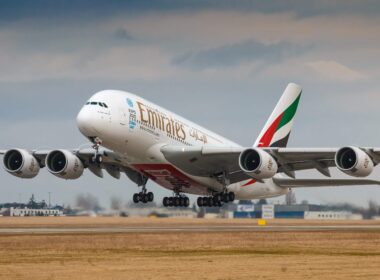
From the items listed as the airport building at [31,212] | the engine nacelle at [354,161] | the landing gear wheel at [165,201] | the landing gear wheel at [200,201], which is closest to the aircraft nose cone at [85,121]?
the engine nacelle at [354,161]

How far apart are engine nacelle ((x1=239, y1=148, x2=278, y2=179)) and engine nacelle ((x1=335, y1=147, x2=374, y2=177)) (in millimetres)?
4137

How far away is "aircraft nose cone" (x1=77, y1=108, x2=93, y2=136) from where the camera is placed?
4541cm

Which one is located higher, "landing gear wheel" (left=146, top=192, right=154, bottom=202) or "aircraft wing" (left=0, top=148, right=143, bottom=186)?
"aircraft wing" (left=0, top=148, right=143, bottom=186)

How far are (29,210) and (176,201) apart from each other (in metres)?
26.4

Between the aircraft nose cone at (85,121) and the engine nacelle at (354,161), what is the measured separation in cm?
1483

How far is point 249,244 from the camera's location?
39.6m

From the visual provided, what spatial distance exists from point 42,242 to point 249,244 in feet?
33.1

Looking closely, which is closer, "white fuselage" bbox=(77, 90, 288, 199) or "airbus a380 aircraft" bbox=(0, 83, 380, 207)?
"white fuselage" bbox=(77, 90, 288, 199)

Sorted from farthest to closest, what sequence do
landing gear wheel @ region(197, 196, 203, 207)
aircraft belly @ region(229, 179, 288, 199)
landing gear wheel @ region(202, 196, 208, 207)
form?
aircraft belly @ region(229, 179, 288, 199) < landing gear wheel @ region(197, 196, 203, 207) < landing gear wheel @ region(202, 196, 208, 207)

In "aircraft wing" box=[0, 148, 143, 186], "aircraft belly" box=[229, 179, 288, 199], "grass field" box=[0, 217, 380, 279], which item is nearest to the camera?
"grass field" box=[0, 217, 380, 279]

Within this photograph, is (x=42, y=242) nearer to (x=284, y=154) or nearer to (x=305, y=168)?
(x=284, y=154)

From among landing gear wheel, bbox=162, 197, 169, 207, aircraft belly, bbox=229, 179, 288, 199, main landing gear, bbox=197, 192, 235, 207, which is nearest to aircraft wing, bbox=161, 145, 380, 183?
main landing gear, bbox=197, 192, 235, 207

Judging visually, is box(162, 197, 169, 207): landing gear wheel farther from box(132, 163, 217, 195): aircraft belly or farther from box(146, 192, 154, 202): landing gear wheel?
box(132, 163, 217, 195): aircraft belly

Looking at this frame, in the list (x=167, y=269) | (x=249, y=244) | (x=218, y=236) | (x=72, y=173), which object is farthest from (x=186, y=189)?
(x=167, y=269)
